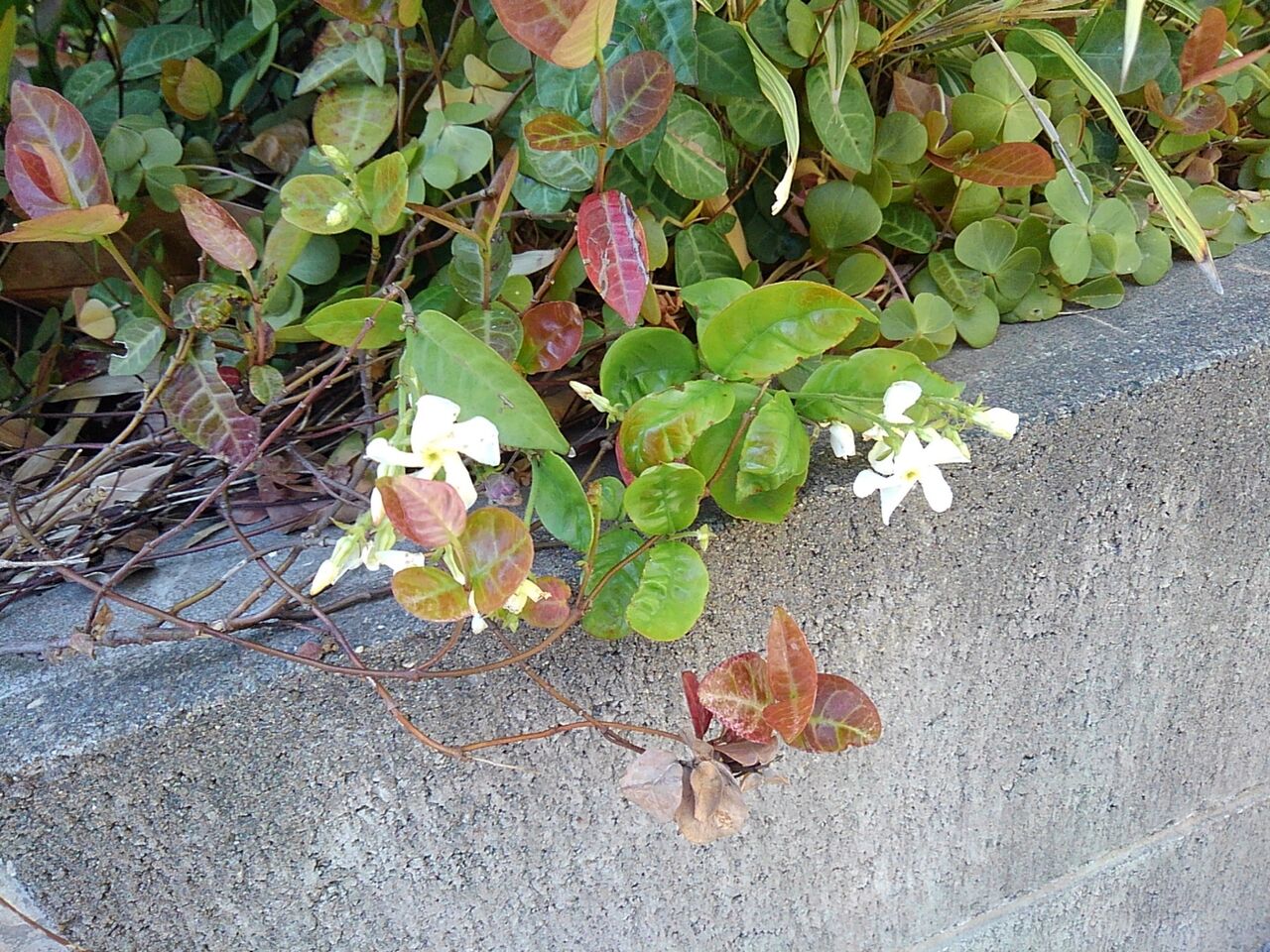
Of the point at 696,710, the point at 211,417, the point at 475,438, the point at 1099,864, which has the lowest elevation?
the point at 1099,864

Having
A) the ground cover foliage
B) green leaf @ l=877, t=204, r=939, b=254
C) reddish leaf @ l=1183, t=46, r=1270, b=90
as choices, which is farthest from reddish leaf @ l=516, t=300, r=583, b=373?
reddish leaf @ l=1183, t=46, r=1270, b=90

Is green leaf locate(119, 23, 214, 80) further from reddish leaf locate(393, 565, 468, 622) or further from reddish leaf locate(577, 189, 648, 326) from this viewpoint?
reddish leaf locate(393, 565, 468, 622)

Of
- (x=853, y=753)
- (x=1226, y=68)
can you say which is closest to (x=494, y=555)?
(x=853, y=753)

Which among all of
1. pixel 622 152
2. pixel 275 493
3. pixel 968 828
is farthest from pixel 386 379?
pixel 968 828

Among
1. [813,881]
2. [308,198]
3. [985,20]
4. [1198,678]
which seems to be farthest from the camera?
[1198,678]

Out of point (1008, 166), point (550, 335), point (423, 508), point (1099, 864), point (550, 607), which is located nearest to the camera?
point (423, 508)

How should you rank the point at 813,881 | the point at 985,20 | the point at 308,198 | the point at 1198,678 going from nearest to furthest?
the point at 308,198 < the point at 985,20 < the point at 813,881 < the point at 1198,678

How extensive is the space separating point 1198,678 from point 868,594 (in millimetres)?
498

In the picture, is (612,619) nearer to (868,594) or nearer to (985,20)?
(868,594)

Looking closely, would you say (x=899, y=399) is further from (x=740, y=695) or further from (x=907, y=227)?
(x=907, y=227)

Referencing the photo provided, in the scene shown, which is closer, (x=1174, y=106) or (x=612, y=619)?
(x=612, y=619)

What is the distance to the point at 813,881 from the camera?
0.86 meters

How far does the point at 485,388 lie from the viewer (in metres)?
0.53

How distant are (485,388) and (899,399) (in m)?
0.27
